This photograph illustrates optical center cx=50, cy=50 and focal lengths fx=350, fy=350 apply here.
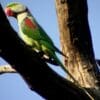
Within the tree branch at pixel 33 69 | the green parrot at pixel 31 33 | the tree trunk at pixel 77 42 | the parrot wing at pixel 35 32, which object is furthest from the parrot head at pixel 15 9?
the tree branch at pixel 33 69

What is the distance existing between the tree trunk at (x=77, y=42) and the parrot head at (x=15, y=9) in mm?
700

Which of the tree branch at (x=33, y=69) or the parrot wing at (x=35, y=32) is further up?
the tree branch at (x=33, y=69)

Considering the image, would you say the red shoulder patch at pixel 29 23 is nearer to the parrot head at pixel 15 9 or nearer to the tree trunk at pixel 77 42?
the parrot head at pixel 15 9

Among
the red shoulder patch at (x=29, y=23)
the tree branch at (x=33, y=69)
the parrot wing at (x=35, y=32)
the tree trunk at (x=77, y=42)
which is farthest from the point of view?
the red shoulder patch at (x=29, y=23)

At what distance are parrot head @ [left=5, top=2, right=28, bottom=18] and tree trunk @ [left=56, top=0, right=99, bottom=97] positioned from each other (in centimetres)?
70

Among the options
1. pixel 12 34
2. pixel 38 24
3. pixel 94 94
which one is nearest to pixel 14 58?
pixel 12 34

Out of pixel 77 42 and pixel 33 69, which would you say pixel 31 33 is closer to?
pixel 77 42

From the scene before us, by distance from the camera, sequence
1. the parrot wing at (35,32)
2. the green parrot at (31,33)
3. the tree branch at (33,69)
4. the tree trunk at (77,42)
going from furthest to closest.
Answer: the parrot wing at (35,32) → the green parrot at (31,33) → the tree trunk at (77,42) → the tree branch at (33,69)

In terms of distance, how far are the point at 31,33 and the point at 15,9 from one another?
16.0 inches

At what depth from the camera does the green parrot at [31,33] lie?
10.9ft

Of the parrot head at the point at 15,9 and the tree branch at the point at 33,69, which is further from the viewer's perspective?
the parrot head at the point at 15,9

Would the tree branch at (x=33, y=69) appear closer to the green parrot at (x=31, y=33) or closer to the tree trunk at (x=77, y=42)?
the green parrot at (x=31, y=33)

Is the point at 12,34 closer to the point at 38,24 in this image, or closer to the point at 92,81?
the point at 92,81

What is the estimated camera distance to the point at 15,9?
3.88 meters
